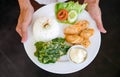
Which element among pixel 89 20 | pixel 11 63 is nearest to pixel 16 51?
pixel 11 63

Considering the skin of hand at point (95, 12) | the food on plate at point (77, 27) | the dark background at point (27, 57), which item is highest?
the skin of hand at point (95, 12)

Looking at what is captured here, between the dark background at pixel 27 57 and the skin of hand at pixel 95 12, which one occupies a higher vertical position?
the skin of hand at pixel 95 12

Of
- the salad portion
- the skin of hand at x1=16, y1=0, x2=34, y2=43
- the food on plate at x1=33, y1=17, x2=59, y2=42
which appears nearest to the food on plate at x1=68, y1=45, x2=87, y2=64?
the salad portion

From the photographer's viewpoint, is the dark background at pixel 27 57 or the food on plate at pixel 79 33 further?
the dark background at pixel 27 57

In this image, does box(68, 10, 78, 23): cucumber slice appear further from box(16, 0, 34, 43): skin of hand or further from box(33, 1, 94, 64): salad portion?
box(16, 0, 34, 43): skin of hand

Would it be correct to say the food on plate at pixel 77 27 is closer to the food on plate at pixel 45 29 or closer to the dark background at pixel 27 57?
the food on plate at pixel 45 29

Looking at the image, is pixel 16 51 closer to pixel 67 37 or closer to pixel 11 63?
pixel 11 63

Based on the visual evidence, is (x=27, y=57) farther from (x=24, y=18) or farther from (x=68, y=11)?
(x=68, y=11)

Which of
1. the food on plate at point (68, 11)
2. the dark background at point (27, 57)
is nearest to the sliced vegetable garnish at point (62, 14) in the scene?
the food on plate at point (68, 11)
